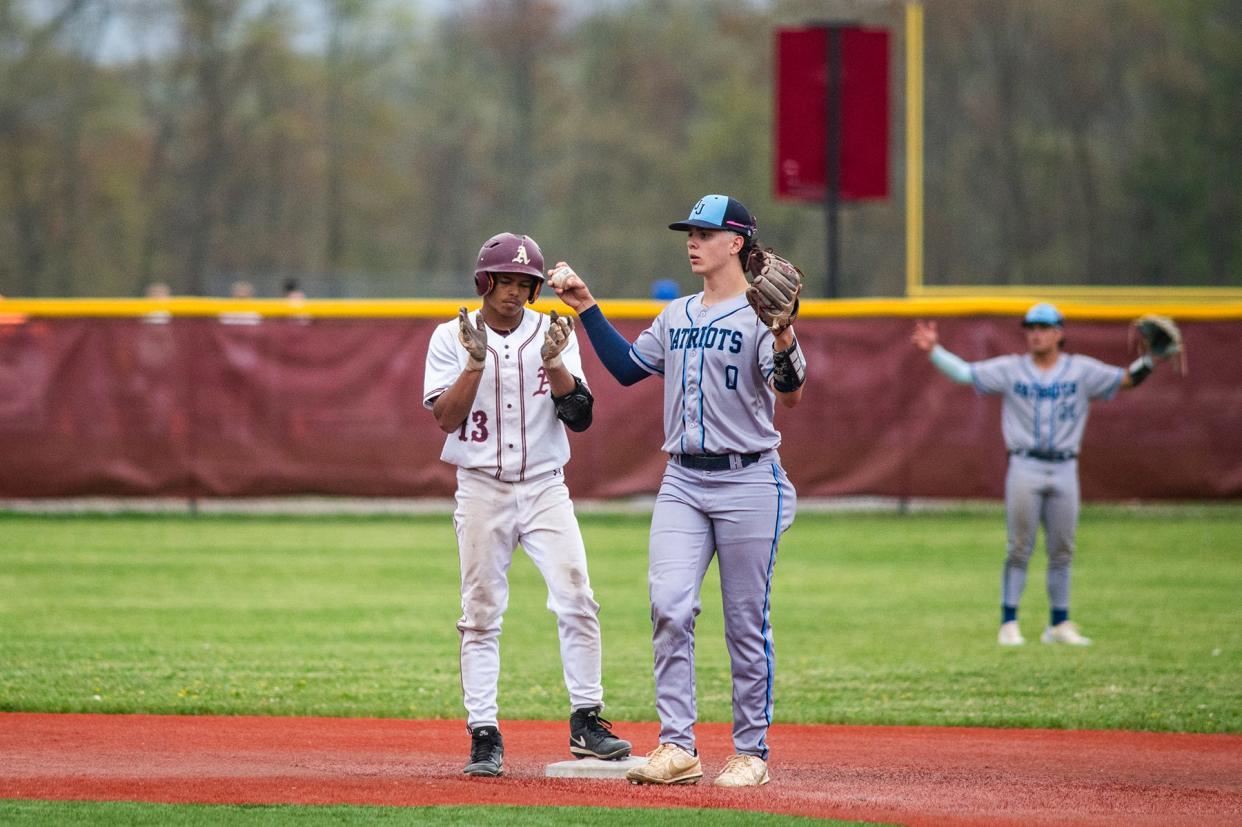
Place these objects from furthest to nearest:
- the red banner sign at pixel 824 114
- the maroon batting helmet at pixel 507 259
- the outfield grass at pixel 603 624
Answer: the red banner sign at pixel 824 114 < the outfield grass at pixel 603 624 < the maroon batting helmet at pixel 507 259

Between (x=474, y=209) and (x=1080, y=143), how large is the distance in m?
12.2

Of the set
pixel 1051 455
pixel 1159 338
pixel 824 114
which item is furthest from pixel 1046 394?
pixel 824 114

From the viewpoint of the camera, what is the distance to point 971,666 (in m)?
10.2

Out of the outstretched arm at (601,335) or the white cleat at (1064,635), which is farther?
the white cleat at (1064,635)

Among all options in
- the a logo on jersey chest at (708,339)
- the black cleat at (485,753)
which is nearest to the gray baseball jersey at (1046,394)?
the a logo on jersey chest at (708,339)

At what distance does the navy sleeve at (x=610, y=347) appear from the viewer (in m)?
6.68

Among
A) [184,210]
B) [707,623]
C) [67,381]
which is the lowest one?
[707,623]

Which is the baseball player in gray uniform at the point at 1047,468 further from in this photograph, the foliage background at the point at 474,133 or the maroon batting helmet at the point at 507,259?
the foliage background at the point at 474,133

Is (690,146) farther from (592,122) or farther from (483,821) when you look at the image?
(483,821)

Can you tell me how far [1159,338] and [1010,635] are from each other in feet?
7.66

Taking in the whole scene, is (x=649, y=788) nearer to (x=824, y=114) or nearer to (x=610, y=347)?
(x=610, y=347)

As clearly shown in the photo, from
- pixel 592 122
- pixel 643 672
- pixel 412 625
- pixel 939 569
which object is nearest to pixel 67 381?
pixel 412 625

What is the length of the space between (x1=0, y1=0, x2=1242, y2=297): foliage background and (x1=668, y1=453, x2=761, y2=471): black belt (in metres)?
22.4

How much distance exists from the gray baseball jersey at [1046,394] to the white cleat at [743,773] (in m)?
5.06
